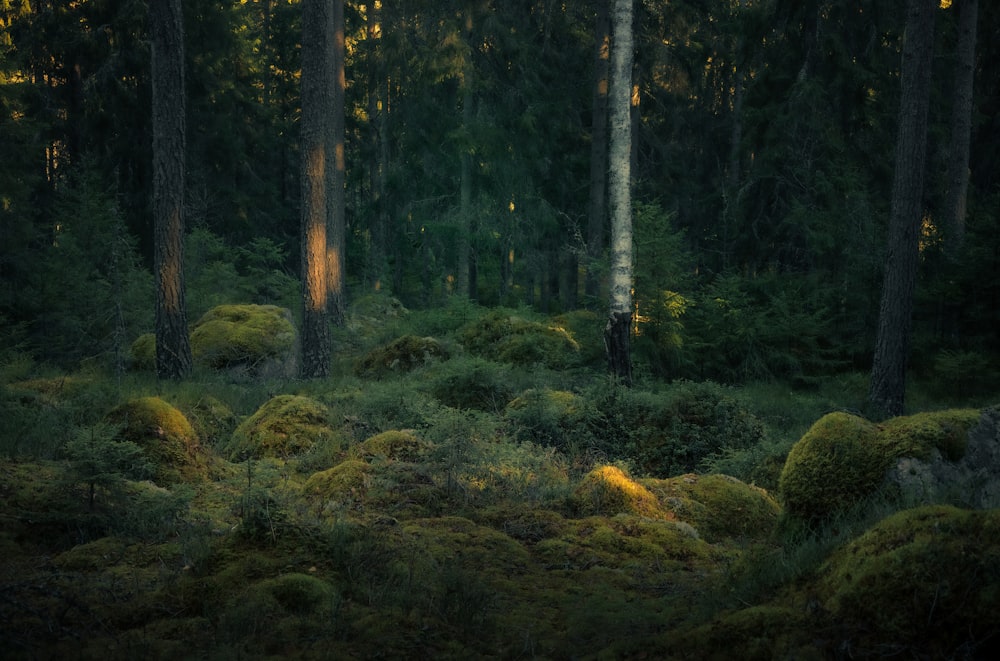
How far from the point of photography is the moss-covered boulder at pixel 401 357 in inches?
632

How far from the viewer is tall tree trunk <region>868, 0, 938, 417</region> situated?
13.3 m

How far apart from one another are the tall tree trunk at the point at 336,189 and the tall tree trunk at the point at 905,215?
44.2 ft

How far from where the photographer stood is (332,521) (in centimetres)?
589

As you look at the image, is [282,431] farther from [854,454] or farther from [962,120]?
[962,120]

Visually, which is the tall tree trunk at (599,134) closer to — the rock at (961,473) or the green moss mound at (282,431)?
the green moss mound at (282,431)

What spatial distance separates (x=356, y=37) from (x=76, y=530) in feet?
133

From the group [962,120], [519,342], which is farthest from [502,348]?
[962,120]

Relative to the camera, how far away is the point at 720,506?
759 centimetres

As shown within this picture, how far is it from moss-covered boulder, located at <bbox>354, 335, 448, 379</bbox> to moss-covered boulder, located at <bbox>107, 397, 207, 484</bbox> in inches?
283

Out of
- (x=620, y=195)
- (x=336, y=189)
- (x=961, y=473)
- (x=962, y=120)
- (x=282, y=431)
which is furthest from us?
(x=336, y=189)

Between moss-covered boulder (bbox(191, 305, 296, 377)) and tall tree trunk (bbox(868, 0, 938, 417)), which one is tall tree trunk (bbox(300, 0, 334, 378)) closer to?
moss-covered boulder (bbox(191, 305, 296, 377))

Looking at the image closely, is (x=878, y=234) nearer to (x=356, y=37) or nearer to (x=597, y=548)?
(x=597, y=548)

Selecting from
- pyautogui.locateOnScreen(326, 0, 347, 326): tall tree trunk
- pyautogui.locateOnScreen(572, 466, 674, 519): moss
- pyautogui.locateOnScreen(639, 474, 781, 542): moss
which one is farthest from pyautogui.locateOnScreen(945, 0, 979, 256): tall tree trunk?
pyautogui.locateOnScreen(326, 0, 347, 326): tall tree trunk

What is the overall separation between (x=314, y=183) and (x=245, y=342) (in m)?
3.67
